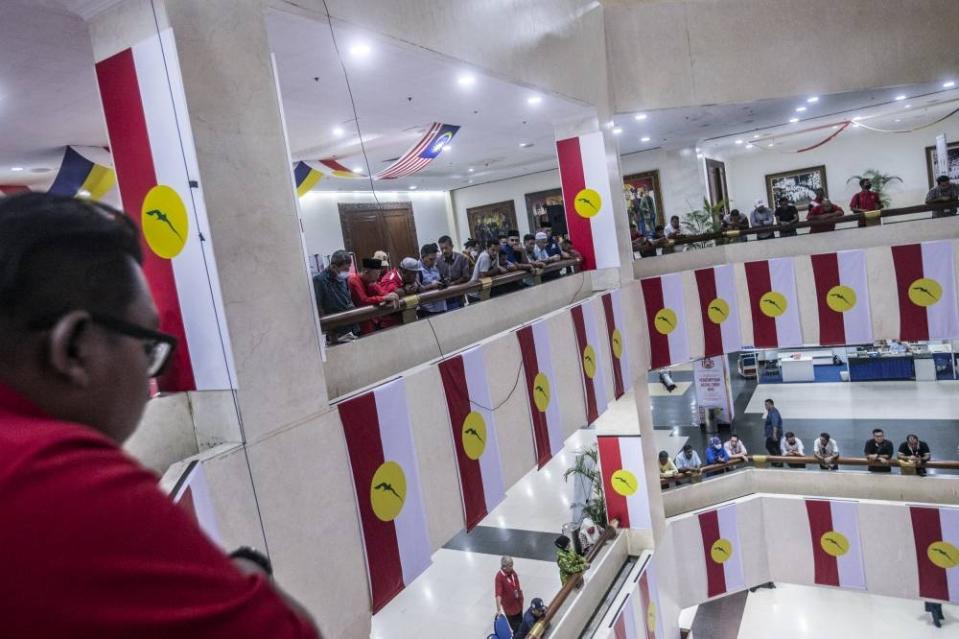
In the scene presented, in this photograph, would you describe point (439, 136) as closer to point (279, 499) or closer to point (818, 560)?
point (279, 499)

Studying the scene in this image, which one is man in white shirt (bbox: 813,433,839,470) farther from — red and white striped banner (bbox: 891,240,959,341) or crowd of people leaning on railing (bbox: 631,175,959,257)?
crowd of people leaning on railing (bbox: 631,175,959,257)

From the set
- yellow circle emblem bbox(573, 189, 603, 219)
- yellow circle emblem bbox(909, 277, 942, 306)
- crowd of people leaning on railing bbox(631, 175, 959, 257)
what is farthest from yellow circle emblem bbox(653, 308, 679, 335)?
yellow circle emblem bbox(909, 277, 942, 306)

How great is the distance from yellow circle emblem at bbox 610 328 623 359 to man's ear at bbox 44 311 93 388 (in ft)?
27.3

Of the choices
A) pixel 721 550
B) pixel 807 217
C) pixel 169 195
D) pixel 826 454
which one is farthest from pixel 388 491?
pixel 826 454

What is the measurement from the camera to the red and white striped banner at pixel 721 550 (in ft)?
36.0

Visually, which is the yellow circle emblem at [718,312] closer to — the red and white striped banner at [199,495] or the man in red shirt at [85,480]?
the red and white striped banner at [199,495]

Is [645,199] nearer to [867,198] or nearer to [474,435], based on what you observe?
[867,198]

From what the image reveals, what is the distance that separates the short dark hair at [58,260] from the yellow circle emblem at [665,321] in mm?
10123

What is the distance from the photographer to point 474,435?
556 centimetres

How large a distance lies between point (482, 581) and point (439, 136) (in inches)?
289

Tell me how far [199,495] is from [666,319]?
8514 millimetres

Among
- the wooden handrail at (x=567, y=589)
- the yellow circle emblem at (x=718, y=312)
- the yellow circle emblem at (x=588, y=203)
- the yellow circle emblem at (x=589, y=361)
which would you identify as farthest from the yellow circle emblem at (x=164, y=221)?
the yellow circle emblem at (x=718, y=312)

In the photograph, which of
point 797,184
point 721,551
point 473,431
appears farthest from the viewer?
point 797,184

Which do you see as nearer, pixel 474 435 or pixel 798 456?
pixel 474 435
